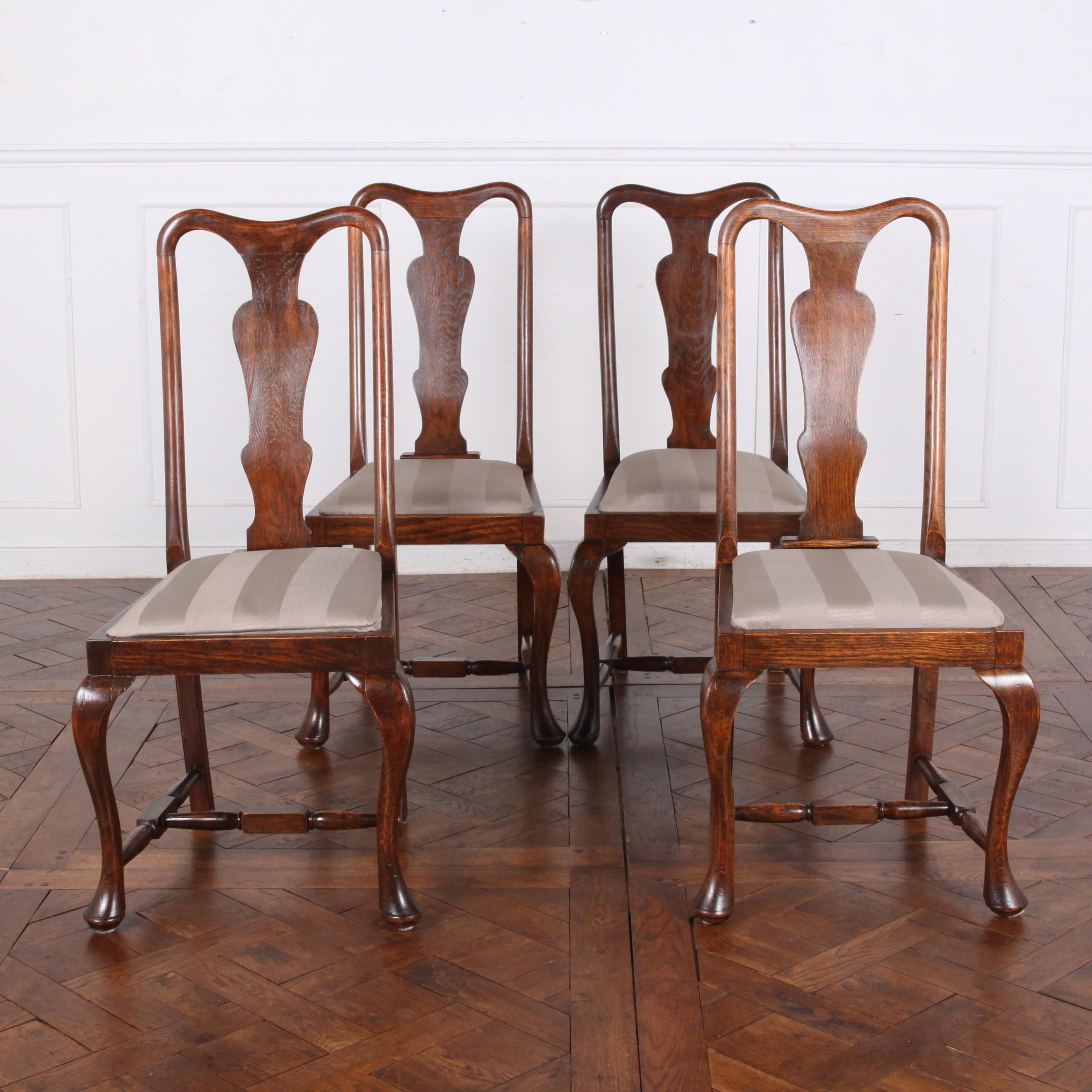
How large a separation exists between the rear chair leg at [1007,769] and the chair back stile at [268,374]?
967 millimetres

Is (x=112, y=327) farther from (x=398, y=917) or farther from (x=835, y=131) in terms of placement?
(x=398, y=917)

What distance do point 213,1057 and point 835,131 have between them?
3.12m

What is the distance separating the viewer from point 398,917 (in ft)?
6.14

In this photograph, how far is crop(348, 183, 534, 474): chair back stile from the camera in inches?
109

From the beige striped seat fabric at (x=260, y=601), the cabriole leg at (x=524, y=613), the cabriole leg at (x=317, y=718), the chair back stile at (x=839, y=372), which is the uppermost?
the chair back stile at (x=839, y=372)

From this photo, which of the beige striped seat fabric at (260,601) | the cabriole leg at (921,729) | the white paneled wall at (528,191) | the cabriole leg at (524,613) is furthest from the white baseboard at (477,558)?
the beige striped seat fabric at (260,601)

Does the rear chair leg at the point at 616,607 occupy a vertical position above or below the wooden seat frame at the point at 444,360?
below

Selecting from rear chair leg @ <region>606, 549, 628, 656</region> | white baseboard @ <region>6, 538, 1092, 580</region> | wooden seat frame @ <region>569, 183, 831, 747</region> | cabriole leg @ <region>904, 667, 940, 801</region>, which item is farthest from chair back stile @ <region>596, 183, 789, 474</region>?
white baseboard @ <region>6, 538, 1092, 580</region>

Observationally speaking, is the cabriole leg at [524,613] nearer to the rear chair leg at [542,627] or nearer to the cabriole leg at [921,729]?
the rear chair leg at [542,627]

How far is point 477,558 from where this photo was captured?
3938 mm

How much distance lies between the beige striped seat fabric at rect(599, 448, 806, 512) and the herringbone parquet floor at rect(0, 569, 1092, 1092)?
50 cm

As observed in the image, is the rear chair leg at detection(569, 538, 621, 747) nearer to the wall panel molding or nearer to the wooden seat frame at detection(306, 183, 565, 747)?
the wooden seat frame at detection(306, 183, 565, 747)

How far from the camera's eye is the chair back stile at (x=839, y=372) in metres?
1.98

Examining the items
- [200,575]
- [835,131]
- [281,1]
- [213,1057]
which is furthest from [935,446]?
[281,1]
